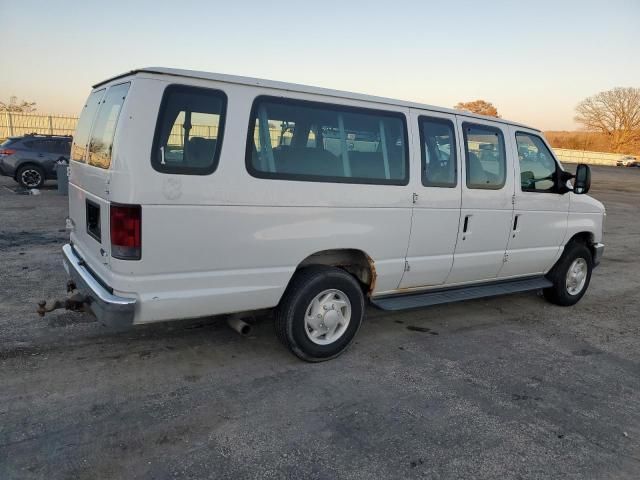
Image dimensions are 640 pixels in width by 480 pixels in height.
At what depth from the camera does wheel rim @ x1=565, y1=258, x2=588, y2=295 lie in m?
6.26

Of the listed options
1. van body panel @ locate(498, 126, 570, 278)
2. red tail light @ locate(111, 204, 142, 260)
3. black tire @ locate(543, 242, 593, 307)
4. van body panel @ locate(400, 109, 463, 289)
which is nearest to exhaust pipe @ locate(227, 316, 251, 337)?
red tail light @ locate(111, 204, 142, 260)

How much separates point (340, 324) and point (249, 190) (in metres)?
1.45

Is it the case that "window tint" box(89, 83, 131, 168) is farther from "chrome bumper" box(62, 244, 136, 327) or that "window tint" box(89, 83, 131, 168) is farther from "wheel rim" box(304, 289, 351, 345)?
"wheel rim" box(304, 289, 351, 345)

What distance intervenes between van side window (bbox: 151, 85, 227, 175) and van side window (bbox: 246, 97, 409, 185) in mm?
264

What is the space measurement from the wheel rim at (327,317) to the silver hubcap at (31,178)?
14.2 m

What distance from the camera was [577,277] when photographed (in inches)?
249

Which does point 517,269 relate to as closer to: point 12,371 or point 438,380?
point 438,380

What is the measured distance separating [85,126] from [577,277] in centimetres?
577

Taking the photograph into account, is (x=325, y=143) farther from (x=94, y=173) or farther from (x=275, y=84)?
(x=94, y=173)

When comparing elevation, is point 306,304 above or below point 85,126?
below

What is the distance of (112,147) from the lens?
3334 millimetres

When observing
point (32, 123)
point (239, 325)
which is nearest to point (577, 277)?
point (239, 325)

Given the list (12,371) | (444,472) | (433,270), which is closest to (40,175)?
(12,371)

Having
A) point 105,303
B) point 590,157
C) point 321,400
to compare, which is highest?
point 590,157
